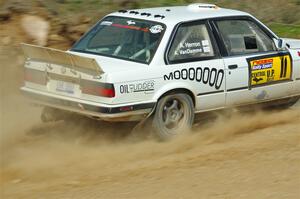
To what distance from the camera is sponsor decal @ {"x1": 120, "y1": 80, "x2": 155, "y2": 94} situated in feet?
25.9

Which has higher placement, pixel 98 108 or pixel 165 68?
pixel 165 68

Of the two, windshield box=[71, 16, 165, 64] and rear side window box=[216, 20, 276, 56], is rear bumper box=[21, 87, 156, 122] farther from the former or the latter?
rear side window box=[216, 20, 276, 56]

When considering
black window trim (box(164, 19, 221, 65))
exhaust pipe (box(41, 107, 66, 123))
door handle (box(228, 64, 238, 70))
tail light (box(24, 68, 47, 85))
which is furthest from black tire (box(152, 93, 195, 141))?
tail light (box(24, 68, 47, 85))

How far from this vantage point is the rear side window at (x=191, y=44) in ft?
→ 28.1

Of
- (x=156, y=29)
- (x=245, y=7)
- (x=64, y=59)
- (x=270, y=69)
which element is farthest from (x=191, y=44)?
(x=245, y=7)

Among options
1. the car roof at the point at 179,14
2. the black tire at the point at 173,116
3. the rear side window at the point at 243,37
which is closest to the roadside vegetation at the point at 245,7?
the car roof at the point at 179,14

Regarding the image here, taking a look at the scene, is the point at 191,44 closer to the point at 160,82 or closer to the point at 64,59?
the point at 160,82

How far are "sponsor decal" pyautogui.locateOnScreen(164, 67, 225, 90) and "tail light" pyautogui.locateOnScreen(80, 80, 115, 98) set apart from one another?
81cm

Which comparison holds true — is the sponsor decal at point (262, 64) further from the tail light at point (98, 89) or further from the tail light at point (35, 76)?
the tail light at point (35, 76)

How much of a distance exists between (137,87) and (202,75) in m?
1.05

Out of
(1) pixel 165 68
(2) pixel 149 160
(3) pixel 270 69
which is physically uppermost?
(1) pixel 165 68

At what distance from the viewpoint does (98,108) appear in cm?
785

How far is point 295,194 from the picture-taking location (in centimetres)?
641

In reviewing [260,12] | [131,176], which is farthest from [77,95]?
[260,12]
